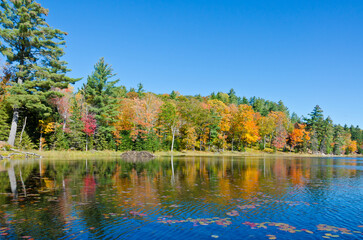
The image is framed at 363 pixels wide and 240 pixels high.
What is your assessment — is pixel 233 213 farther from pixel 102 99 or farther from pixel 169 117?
pixel 169 117

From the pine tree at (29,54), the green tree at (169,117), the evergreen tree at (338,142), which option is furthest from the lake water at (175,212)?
the evergreen tree at (338,142)

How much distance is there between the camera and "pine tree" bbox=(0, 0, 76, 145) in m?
37.0

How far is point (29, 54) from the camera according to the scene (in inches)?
1598

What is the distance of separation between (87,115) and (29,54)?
14.8 m

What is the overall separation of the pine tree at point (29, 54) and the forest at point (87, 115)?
4.3 inches

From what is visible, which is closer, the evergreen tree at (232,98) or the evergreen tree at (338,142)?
the evergreen tree at (338,142)

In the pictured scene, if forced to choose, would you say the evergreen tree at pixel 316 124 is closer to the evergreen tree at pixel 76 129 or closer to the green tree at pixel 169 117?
the green tree at pixel 169 117

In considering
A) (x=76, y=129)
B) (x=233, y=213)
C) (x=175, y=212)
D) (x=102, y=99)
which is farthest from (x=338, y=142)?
(x=175, y=212)

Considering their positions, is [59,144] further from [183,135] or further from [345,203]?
[345,203]

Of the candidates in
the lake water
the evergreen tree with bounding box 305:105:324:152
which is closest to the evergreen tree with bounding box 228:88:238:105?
the evergreen tree with bounding box 305:105:324:152

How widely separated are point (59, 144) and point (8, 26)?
2114 centimetres

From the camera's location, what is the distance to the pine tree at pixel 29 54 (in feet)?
121

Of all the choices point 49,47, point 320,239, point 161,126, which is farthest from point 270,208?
point 161,126

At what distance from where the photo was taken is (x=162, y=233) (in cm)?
763
